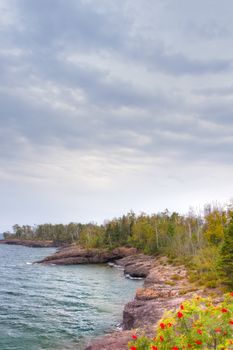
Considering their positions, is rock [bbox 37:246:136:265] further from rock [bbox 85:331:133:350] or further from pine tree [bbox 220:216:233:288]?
rock [bbox 85:331:133:350]

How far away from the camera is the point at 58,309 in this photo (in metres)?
40.5

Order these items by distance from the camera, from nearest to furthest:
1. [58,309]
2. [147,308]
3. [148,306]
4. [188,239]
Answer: [147,308] < [148,306] < [58,309] < [188,239]

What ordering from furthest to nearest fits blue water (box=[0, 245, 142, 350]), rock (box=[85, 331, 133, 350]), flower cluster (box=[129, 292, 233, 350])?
blue water (box=[0, 245, 142, 350]) < rock (box=[85, 331, 133, 350]) < flower cluster (box=[129, 292, 233, 350])

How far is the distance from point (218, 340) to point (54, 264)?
87736mm

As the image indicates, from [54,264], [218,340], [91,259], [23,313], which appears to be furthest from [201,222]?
[218,340]

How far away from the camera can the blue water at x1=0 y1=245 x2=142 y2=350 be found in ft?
96.0

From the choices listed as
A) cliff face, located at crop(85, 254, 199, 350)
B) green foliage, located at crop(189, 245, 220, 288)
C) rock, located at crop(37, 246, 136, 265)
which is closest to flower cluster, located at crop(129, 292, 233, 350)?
cliff face, located at crop(85, 254, 199, 350)

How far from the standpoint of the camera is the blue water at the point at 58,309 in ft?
96.0

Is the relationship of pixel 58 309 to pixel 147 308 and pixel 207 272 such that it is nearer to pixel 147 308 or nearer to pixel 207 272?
pixel 147 308

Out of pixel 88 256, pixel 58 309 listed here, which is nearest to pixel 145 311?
pixel 58 309

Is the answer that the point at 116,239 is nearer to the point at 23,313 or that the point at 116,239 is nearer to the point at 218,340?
the point at 23,313

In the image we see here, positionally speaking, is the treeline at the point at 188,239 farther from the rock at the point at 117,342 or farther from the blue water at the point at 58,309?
the rock at the point at 117,342

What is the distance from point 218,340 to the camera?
40.0ft

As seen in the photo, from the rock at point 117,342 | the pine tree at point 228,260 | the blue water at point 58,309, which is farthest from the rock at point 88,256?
the rock at point 117,342
